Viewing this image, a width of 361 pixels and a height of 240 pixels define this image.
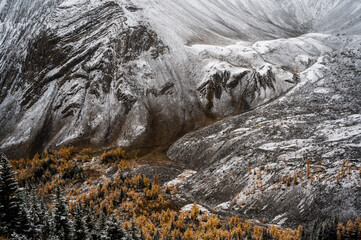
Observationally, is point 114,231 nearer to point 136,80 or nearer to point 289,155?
point 289,155

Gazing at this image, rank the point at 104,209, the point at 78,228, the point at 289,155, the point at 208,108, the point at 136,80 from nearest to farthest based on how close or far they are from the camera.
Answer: the point at 78,228 → the point at 289,155 → the point at 104,209 → the point at 208,108 → the point at 136,80

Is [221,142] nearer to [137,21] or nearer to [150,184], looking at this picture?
[150,184]

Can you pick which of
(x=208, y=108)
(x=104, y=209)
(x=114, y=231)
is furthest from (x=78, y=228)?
(x=208, y=108)

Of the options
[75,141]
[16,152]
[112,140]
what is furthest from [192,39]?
[16,152]

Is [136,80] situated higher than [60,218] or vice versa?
[136,80]

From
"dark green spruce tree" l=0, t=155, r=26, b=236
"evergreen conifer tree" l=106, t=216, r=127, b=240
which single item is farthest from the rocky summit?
"dark green spruce tree" l=0, t=155, r=26, b=236
